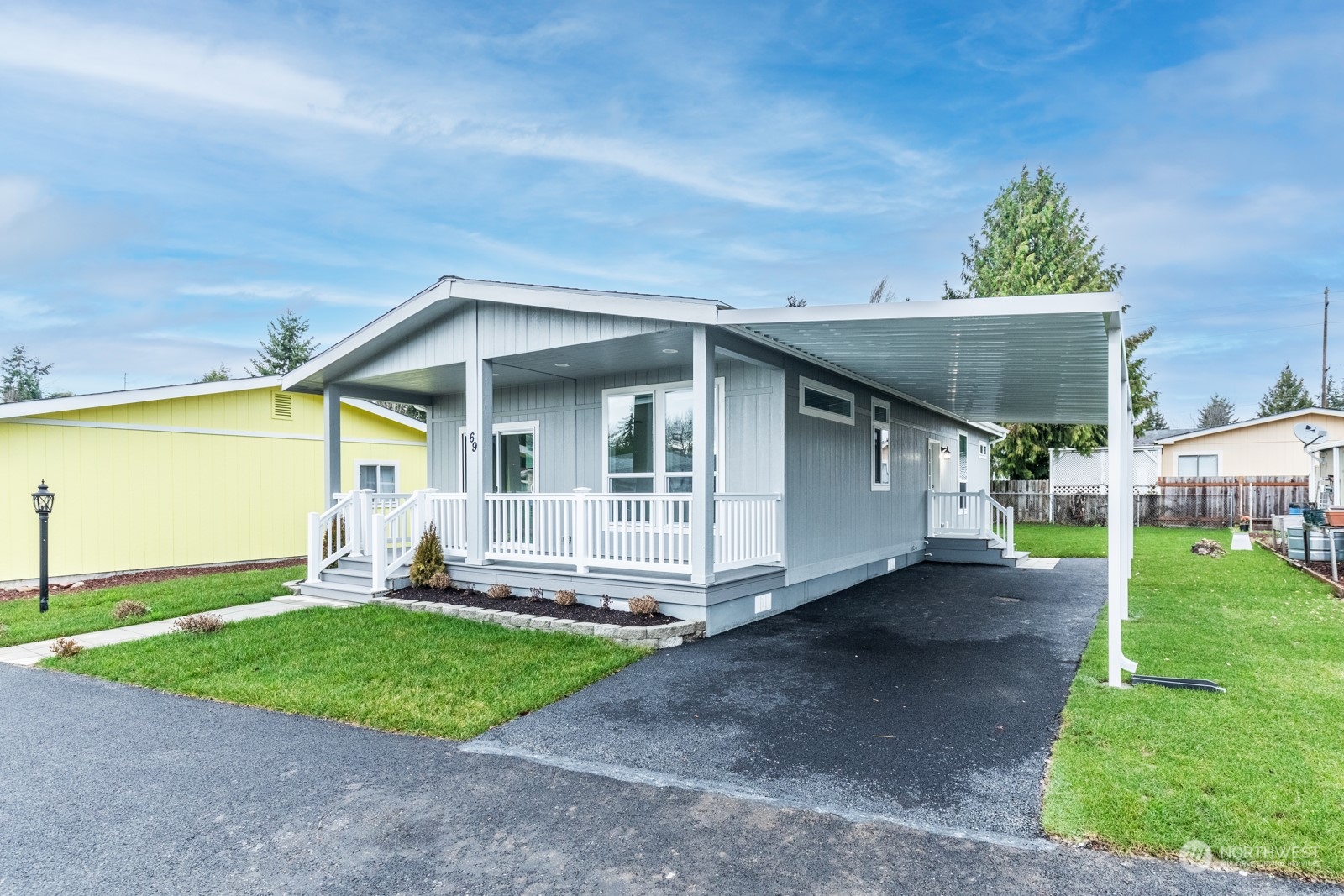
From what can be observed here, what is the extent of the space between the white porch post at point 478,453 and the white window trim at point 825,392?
3.87 m

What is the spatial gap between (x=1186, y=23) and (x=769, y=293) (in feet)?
86.4

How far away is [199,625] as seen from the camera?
281 inches

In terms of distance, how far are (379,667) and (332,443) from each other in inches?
227

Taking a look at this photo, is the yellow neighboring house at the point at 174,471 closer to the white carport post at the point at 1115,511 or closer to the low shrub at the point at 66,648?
the low shrub at the point at 66,648

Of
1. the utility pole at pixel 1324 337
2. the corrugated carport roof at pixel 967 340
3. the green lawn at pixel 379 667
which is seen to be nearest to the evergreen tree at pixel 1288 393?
the utility pole at pixel 1324 337

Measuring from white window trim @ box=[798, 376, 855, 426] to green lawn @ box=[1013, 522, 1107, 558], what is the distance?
7212mm

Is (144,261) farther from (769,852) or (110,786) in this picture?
(769,852)

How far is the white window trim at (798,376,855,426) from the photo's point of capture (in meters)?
8.90

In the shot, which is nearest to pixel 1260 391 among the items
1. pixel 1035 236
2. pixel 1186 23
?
pixel 1035 236

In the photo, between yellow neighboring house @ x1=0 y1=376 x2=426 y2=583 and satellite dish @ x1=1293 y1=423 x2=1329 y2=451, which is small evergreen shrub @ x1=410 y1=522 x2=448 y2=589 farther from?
satellite dish @ x1=1293 y1=423 x2=1329 y2=451

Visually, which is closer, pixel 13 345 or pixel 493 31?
pixel 493 31

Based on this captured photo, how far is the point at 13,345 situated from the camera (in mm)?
42406

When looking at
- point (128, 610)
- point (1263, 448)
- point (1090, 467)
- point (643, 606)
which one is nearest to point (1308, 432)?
point (1263, 448)

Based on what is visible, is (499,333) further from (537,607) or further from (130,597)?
(130,597)
